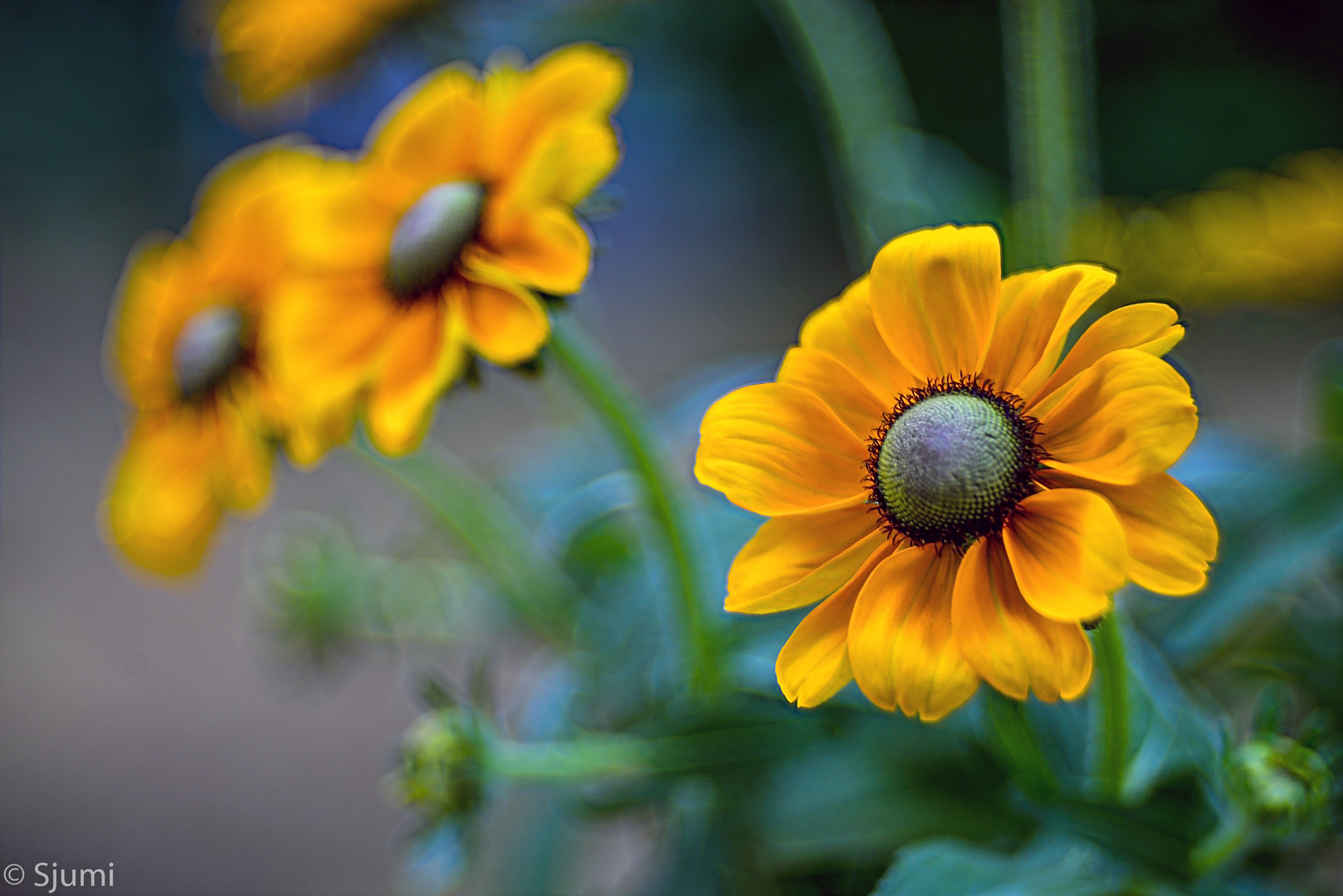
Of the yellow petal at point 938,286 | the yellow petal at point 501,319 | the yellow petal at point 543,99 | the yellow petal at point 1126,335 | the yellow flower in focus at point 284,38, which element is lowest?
the yellow petal at point 1126,335

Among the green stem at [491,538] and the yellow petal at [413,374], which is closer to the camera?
the yellow petal at [413,374]

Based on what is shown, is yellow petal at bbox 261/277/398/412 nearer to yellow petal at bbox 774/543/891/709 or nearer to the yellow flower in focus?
yellow petal at bbox 774/543/891/709

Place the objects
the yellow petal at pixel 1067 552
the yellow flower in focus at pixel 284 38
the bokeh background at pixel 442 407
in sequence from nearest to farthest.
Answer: the yellow petal at pixel 1067 552, the yellow flower in focus at pixel 284 38, the bokeh background at pixel 442 407

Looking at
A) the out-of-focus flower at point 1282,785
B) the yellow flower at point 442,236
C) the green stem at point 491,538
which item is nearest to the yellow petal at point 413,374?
the yellow flower at point 442,236

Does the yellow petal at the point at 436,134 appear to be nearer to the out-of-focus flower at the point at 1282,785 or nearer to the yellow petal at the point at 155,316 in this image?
the yellow petal at the point at 155,316

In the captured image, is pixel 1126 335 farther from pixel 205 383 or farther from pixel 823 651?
pixel 205 383

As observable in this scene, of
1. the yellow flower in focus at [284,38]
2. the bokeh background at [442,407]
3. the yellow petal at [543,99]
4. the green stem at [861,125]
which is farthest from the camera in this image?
the bokeh background at [442,407]

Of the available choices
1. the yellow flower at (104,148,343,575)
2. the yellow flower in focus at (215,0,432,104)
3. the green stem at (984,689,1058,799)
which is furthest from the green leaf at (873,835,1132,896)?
the yellow flower in focus at (215,0,432,104)
